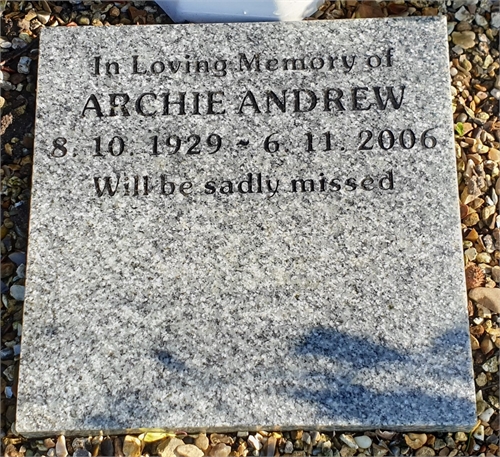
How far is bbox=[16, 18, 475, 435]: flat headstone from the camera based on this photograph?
2.20m

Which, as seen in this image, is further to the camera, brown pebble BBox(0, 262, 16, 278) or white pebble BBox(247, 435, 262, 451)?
brown pebble BBox(0, 262, 16, 278)

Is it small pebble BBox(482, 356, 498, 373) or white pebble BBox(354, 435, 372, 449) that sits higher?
small pebble BBox(482, 356, 498, 373)

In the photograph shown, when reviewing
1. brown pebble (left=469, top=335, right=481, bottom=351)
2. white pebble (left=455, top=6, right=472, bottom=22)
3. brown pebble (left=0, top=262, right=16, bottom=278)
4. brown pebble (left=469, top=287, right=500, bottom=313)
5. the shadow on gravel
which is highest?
white pebble (left=455, top=6, right=472, bottom=22)

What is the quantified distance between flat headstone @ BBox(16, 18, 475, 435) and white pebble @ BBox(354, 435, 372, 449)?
0.12m

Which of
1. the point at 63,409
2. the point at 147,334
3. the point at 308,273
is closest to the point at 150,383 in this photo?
the point at 147,334

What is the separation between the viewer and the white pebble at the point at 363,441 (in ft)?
7.36

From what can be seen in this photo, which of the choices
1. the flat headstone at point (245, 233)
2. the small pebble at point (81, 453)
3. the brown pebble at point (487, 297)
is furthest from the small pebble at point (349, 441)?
the small pebble at point (81, 453)

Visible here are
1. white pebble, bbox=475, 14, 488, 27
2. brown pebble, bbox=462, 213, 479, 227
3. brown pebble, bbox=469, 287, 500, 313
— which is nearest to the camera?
brown pebble, bbox=469, 287, 500, 313

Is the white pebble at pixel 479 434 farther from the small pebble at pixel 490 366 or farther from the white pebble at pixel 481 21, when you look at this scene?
the white pebble at pixel 481 21

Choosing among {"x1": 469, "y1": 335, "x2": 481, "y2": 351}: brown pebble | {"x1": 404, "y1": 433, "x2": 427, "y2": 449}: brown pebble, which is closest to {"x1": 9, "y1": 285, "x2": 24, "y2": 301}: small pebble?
{"x1": 404, "y1": 433, "x2": 427, "y2": 449}: brown pebble

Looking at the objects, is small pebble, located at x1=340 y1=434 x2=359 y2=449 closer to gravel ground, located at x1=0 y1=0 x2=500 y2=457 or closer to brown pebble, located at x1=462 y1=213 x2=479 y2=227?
gravel ground, located at x1=0 y1=0 x2=500 y2=457

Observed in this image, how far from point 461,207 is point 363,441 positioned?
999 millimetres

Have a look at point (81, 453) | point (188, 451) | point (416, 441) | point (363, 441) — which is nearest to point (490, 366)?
point (416, 441)

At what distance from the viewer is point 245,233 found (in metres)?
2.36
